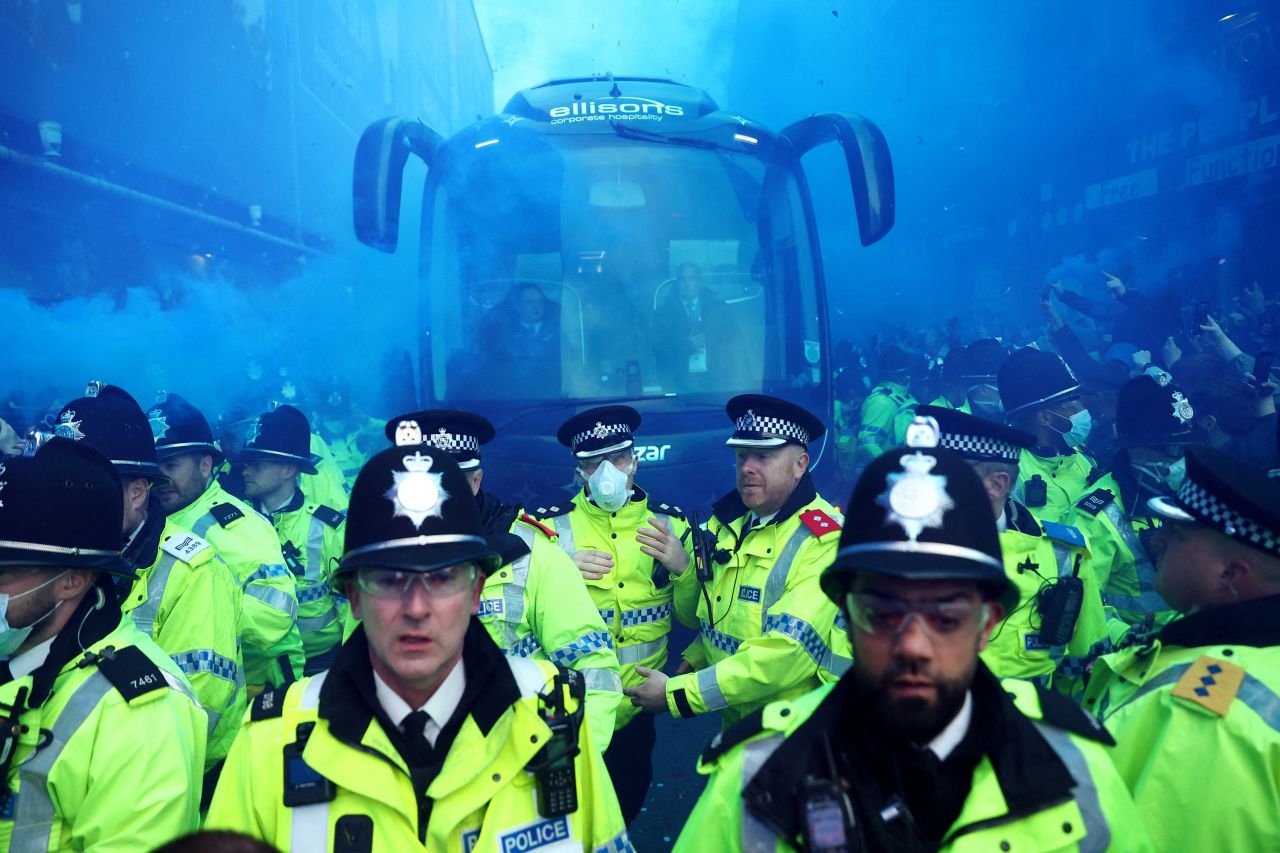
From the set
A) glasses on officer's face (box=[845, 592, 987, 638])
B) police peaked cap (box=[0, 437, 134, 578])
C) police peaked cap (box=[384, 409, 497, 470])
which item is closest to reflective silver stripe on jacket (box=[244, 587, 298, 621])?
police peaked cap (box=[384, 409, 497, 470])

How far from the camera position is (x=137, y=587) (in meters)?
3.14

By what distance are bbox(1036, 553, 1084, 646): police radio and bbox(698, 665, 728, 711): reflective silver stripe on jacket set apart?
4.38 ft

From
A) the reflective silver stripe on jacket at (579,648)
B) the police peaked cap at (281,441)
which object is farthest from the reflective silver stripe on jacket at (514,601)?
the police peaked cap at (281,441)

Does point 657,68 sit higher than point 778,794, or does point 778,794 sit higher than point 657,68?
point 657,68

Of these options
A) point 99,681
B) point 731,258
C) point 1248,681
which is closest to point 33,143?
point 731,258

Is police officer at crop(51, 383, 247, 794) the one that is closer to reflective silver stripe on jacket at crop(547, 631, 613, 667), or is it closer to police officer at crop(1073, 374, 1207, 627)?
reflective silver stripe on jacket at crop(547, 631, 613, 667)

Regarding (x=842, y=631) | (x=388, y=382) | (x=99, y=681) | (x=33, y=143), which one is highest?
(x=33, y=143)

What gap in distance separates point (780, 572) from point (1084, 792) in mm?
1794

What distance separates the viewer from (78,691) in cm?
207

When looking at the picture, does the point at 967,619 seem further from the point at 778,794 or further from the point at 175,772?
the point at 175,772

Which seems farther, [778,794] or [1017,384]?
[1017,384]

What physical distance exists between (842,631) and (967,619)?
1673mm

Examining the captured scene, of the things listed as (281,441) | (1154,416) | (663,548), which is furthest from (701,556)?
(281,441)

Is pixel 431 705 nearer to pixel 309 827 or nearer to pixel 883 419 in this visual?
pixel 309 827
